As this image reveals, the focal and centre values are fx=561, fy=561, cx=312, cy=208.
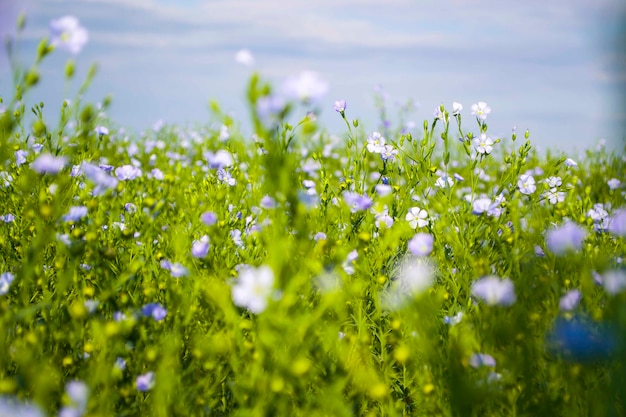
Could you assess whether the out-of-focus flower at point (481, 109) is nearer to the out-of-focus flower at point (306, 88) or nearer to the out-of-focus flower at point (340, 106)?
Answer: the out-of-focus flower at point (340, 106)

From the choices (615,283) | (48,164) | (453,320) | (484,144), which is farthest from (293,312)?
(484,144)

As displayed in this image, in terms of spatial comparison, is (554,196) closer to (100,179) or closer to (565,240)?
(565,240)

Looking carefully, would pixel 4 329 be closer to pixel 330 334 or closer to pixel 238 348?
pixel 238 348

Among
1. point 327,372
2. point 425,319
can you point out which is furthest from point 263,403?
point 425,319

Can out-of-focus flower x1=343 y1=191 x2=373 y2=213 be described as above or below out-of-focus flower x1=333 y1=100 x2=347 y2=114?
below

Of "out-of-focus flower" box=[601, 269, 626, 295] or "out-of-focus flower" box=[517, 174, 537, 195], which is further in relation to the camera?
"out-of-focus flower" box=[517, 174, 537, 195]

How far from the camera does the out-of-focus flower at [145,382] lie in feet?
5.24

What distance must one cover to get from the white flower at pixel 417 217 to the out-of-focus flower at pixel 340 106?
0.62 metres

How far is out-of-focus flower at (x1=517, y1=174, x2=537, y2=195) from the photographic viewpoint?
113 inches

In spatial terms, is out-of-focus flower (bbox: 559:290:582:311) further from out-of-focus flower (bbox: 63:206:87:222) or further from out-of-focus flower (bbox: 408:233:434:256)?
out-of-focus flower (bbox: 63:206:87:222)

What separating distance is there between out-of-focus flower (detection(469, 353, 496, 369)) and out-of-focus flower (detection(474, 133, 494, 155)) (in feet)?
4.45

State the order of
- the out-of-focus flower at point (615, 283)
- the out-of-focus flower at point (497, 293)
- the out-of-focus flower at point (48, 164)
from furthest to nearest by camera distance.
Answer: the out-of-focus flower at point (48, 164), the out-of-focus flower at point (497, 293), the out-of-focus flower at point (615, 283)

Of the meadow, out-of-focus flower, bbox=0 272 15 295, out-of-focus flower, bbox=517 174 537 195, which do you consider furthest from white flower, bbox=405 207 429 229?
out-of-focus flower, bbox=0 272 15 295

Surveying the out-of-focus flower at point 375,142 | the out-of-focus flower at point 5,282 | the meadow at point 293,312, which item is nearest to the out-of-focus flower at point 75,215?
the meadow at point 293,312
